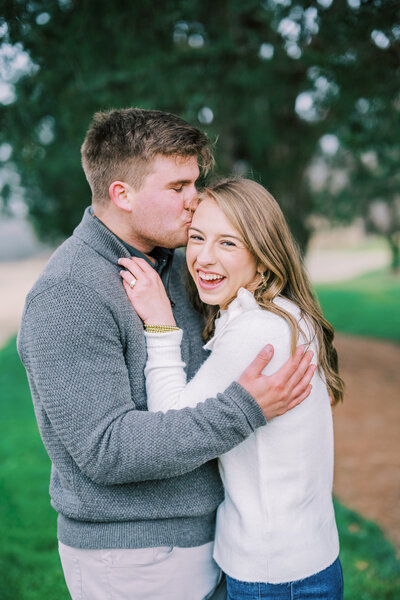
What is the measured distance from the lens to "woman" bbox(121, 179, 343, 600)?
1.79 metres

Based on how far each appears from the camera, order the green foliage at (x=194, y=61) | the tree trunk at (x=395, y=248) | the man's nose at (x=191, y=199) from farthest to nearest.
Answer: the tree trunk at (x=395, y=248), the green foliage at (x=194, y=61), the man's nose at (x=191, y=199)

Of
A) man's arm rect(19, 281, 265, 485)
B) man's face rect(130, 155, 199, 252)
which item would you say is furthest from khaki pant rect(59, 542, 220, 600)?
man's face rect(130, 155, 199, 252)

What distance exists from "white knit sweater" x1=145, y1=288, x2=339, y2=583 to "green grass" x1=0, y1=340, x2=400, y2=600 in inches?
84.2

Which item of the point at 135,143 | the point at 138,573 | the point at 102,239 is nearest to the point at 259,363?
the point at 102,239

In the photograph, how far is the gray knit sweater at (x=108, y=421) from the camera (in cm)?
162

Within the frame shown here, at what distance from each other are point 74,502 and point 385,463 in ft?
16.0

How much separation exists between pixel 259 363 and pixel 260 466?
1.22ft

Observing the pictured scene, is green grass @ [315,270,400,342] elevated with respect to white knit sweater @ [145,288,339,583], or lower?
lower

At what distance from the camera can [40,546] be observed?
13.5 feet

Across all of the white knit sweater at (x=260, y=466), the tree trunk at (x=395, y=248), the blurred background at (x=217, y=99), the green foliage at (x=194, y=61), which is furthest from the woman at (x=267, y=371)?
the tree trunk at (x=395, y=248)

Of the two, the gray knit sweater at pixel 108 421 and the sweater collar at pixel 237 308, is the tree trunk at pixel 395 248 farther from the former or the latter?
the gray knit sweater at pixel 108 421

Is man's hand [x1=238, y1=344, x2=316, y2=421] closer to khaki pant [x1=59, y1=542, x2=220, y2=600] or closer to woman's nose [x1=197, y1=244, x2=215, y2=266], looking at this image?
woman's nose [x1=197, y1=244, x2=215, y2=266]

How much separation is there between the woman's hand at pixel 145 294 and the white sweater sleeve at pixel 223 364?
0.15 meters

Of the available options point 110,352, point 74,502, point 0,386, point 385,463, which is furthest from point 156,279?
point 0,386
